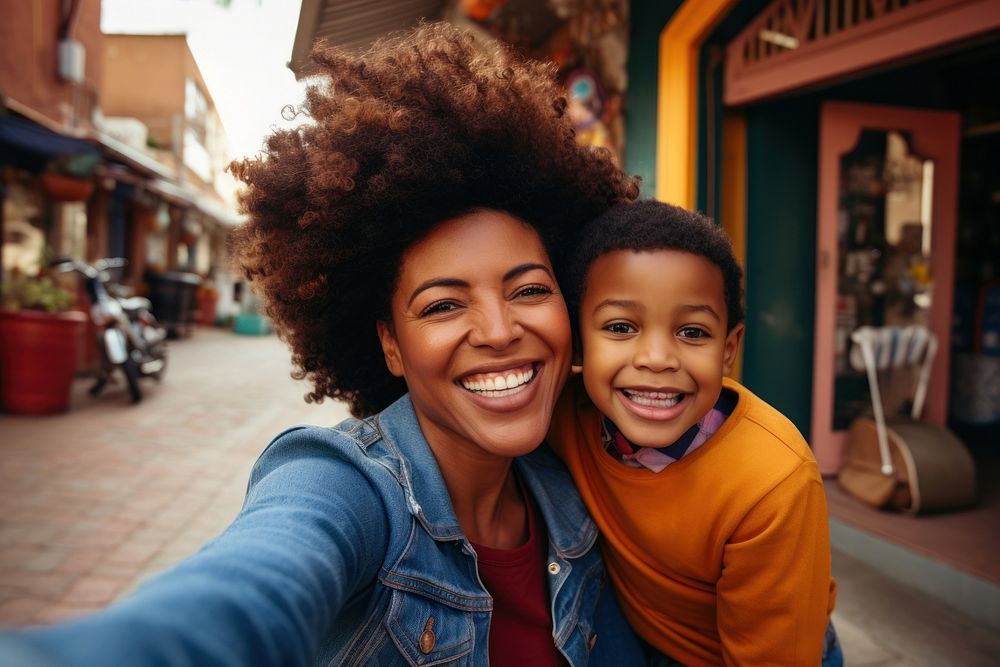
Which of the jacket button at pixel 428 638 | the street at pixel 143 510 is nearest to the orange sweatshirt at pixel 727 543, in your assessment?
the jacket button at pixel 428 638

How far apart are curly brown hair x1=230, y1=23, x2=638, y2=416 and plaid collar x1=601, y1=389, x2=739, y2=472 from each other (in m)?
0.46

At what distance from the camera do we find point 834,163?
14.2ft

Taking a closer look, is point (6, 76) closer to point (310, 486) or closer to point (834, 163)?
point (834, 163)

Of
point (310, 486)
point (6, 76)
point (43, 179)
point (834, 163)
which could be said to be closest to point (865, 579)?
point (834, 163)

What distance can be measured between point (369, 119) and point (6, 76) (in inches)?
408

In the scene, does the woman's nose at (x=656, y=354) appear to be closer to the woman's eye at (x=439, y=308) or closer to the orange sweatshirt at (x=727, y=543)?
the orange sweatshirt at (x=727, y=543)

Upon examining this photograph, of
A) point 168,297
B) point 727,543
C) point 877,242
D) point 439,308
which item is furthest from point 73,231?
point 727,543

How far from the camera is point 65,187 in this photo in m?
8.61

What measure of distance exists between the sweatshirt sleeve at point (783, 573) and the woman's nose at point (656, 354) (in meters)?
0.34

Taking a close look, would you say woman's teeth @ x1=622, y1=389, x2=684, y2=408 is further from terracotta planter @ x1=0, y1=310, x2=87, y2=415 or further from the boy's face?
terracotta planter @ x1=0, y1=310, x2=87, y2=415

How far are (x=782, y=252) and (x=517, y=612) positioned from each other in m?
3.76

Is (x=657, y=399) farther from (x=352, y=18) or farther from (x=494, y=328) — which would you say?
(x=352, y=18)

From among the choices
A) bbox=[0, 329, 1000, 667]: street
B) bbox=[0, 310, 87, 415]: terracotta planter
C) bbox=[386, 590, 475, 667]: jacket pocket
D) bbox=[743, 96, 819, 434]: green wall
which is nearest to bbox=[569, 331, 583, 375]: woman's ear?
bbox=[386, 590, 475, 667]: jacket pocket

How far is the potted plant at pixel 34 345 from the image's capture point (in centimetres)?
643
